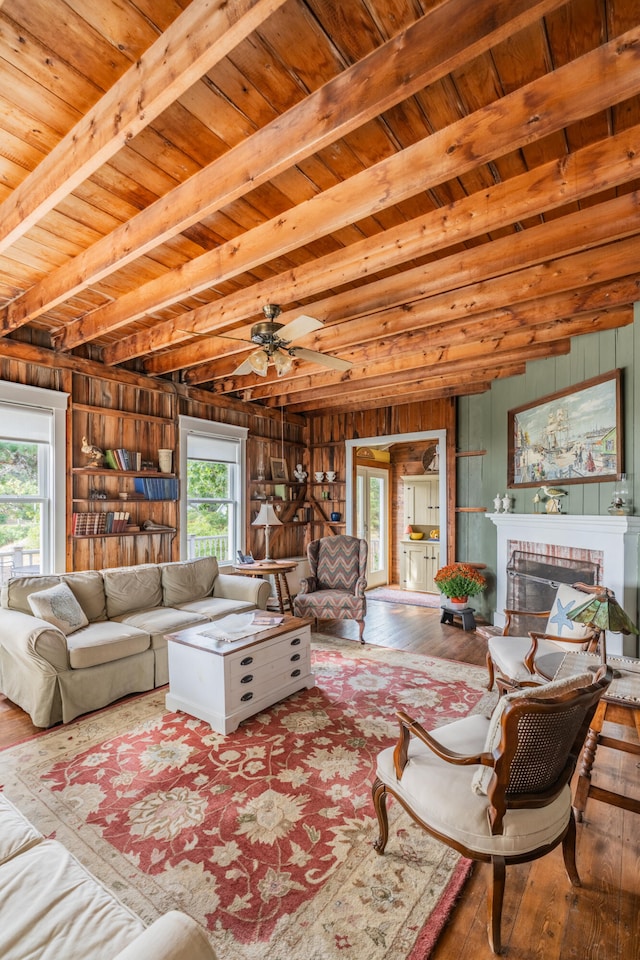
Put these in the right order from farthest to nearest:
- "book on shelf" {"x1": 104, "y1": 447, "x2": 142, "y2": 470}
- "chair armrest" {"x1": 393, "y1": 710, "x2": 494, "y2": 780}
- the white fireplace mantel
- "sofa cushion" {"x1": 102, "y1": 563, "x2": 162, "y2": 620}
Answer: "book on shelf" {"x1": 104, "y1": 447, "x2": 142, "y2": 470}, "sofa cushion" {"x1": 102, "y1": 563, "x2": 162, "y2": 620}, the white fireplace mantel, "chair armrest" {"x1": 393, "y1": 710, "x2": 494, "y2": 780}

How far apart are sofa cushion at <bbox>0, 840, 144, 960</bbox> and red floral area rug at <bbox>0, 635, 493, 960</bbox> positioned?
2.16 feet

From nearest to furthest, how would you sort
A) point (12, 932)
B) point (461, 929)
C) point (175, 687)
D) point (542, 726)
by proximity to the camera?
1. point (12, 932)
2. point (542, 726)
3. point (461, 929)
4. point (175, 687)

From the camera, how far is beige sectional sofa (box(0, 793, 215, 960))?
34.8 inches

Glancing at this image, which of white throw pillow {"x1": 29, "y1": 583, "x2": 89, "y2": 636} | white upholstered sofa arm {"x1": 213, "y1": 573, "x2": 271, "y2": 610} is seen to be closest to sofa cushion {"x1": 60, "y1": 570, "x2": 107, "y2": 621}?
white throw pillow {"x1": 29, "y1": 583, "x2": 89, "y2": 636}

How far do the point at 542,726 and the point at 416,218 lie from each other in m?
2.48

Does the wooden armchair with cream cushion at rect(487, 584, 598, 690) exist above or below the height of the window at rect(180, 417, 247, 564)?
below

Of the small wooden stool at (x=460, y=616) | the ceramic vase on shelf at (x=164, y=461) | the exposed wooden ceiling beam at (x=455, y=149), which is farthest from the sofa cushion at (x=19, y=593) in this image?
the small wooden stool at (x=460, y=616)

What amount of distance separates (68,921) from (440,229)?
2989 mm

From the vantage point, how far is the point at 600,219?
2361 millimetres

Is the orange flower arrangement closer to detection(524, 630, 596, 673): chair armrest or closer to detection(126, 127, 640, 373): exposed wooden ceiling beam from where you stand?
detection(524, 630, 596, 673): chair armrest

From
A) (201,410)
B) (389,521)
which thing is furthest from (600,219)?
(389,521)

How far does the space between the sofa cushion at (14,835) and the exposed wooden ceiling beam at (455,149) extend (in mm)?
2657

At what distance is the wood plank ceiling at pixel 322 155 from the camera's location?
4.96 ft

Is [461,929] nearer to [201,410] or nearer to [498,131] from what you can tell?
[498,131]
